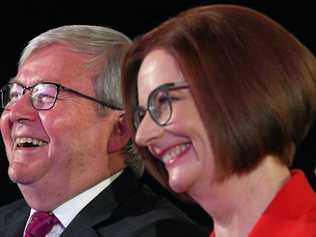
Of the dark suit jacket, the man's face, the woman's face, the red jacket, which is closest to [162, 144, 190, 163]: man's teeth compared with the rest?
the woman's face

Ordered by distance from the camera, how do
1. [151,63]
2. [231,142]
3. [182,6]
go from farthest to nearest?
[182,6] → [151,63] → [231,142]

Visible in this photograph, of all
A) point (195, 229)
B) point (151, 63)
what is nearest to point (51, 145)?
point (195, 229)

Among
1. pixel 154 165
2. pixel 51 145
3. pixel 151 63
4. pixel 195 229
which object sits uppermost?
pixel 151 63

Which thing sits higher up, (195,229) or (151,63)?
(151,63)

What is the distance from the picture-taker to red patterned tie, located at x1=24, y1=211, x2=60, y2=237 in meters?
2.16

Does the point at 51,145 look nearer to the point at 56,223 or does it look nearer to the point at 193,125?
the point at 56,223

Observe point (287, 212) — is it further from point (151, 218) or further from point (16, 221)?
point (16, 221)

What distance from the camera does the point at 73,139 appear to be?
7.02 ft

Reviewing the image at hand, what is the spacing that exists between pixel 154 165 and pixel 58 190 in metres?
0.58

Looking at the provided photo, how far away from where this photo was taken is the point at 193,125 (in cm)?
141

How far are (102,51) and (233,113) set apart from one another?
889 mm

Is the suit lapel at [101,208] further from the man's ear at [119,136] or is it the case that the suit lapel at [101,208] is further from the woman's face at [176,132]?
the woman's face at [176,132]

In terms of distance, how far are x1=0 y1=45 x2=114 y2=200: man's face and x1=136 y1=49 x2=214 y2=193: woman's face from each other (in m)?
0.66

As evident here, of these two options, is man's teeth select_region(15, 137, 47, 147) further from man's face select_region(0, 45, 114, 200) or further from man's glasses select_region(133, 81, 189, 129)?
man's glasses select_region(133, 81, 189, 129)
